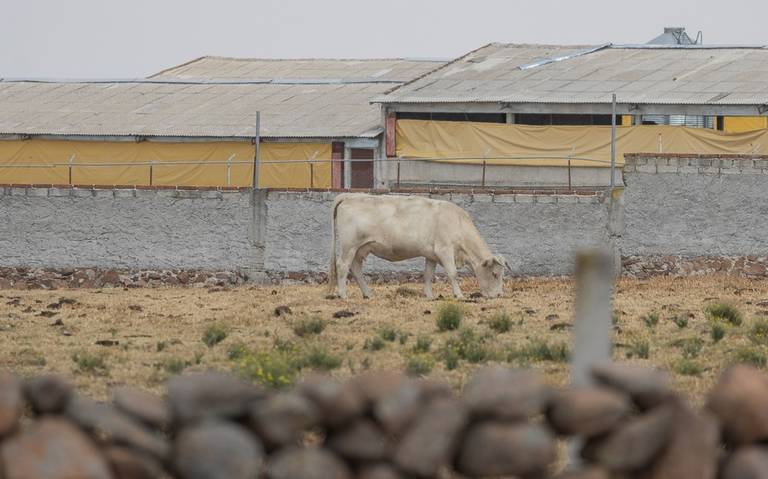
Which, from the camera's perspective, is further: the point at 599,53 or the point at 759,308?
the point at 599,53

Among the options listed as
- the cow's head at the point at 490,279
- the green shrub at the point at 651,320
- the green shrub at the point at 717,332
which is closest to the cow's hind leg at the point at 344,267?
the cow's head at the point at 490,279

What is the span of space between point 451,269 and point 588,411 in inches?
655

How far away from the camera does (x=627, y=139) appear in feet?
123

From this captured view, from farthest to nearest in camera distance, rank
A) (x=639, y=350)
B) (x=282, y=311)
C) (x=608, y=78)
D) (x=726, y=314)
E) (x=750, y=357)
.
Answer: (x=608, y=78), (x=282, y=311), (x=726, y=314), (x=639, y=350), (x=750, y=357)

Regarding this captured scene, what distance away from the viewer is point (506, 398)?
7652 mm

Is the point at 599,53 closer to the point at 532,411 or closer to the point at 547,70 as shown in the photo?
the point at 547,70

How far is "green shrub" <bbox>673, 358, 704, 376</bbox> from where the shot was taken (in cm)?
1448

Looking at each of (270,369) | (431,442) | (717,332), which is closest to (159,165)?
(717,332)

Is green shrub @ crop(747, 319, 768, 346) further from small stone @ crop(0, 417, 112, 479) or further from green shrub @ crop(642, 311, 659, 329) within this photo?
small stone @ crop(0, 417, 112, 479)

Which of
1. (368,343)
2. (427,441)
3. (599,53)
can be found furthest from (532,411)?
(599,53)

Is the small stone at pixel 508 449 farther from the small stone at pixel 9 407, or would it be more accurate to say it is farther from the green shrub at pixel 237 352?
the green shrub at pixel 237 352

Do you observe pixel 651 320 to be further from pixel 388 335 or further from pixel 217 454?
pixel 217 454

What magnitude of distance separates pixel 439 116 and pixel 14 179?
37.2ft

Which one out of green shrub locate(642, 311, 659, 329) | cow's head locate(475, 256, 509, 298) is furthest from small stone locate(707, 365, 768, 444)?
cow's head locate(475, 256, 509, 298)
